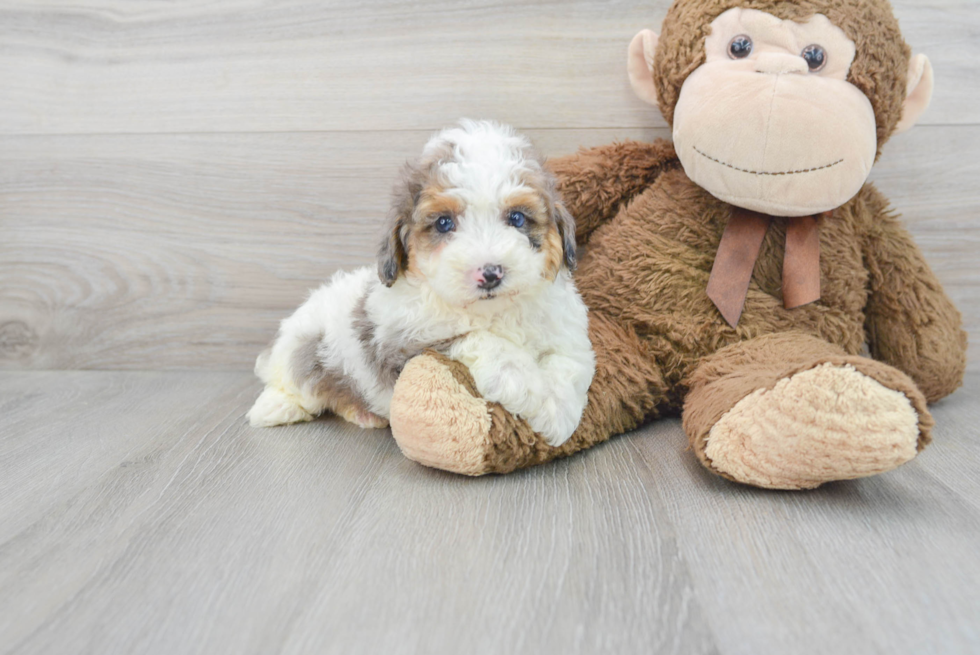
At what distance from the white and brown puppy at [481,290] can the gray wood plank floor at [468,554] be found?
175 millimetres

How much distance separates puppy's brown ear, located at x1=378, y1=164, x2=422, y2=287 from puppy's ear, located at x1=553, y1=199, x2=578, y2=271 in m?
0.28

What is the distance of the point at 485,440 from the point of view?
1.34m

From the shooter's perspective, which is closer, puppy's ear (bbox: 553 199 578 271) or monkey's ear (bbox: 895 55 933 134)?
puppy's ear (bbox: 553 199 578 271)

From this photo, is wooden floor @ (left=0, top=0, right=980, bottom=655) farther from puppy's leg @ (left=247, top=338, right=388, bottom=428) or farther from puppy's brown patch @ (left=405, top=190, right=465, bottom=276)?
puppy's brown patch @ (left=405, top=190, right=465, bottom=276)

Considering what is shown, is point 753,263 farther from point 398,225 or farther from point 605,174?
point 398,225

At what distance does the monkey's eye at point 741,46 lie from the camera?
1.54 m

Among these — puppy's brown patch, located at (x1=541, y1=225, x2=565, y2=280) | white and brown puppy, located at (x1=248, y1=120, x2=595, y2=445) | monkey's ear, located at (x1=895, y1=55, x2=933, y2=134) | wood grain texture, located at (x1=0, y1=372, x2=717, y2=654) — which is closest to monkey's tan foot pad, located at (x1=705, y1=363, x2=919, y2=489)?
wood grain texture, located at (x1=0, y1=372, x2=717, y2=654)

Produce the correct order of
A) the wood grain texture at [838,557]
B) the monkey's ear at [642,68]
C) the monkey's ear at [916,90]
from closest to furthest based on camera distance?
the wood grain texture at [838,557], the monkey's ear at [916,90], the monkey's ear at [642,68]

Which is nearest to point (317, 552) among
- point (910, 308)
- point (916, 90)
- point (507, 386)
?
point (507, 386)

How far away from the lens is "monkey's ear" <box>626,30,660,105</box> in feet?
5.75

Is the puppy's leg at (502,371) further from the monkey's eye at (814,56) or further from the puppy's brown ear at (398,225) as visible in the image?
the monkey's eye at (814,56)

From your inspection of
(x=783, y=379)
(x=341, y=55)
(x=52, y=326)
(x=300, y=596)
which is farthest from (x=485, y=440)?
(x=52, y=326)

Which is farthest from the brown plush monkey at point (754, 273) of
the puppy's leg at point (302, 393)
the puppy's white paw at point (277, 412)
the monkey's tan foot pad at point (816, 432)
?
the puppy's white paw at point (277, 412)

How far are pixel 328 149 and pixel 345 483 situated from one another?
3.35 ft
